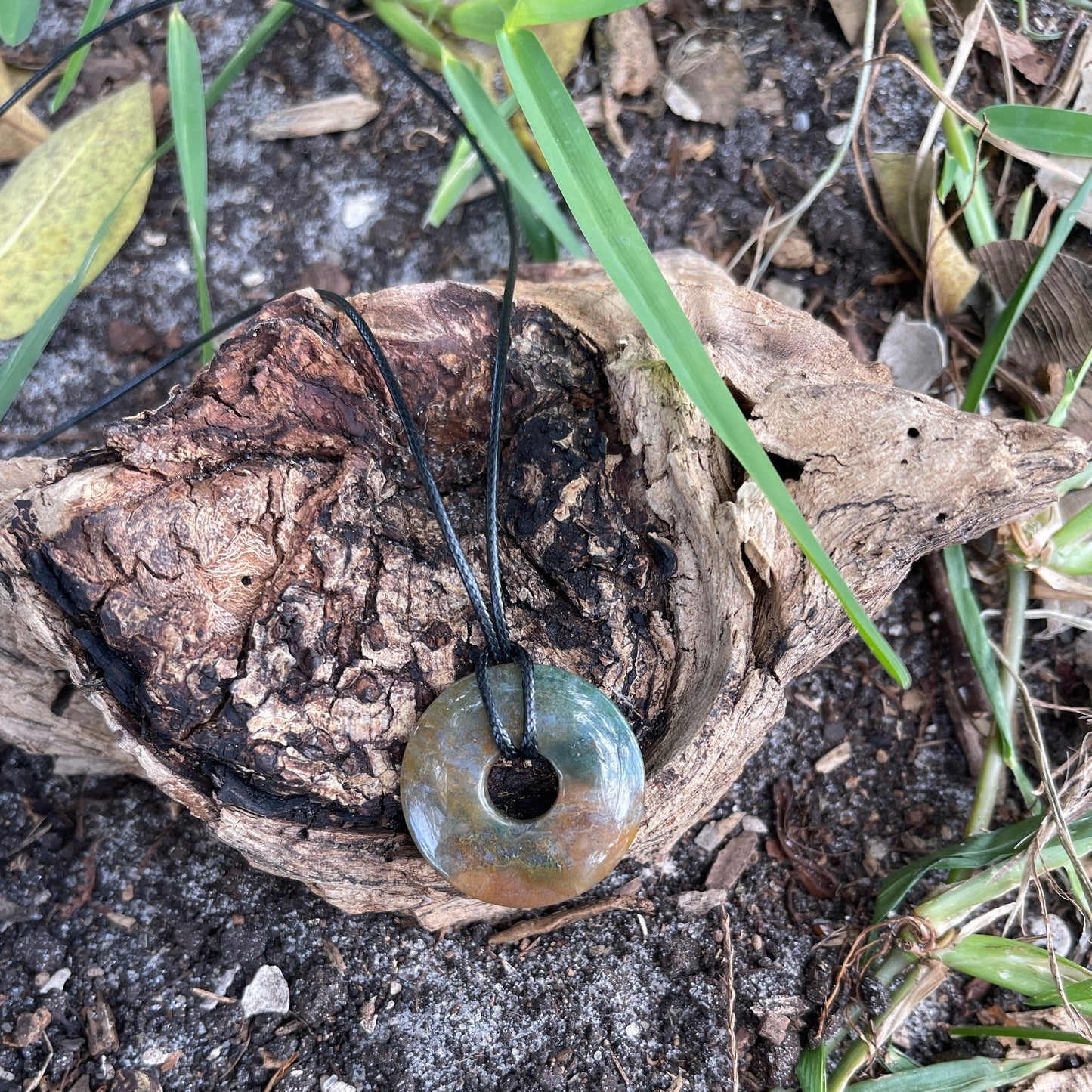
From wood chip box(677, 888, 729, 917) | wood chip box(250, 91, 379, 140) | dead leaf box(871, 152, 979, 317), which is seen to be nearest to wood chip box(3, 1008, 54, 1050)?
wood chip box(677, 888, 729, 917)

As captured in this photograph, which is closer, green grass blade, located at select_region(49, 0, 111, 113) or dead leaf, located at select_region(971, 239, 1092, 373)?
green grass blade, located at select_region(49, 0, 111, 113)

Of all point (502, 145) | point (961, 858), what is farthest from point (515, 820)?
point (502, 145)

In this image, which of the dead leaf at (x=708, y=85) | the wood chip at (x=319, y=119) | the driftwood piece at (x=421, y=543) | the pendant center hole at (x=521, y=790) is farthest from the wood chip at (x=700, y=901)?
the wood chip at (x=319, y=119)

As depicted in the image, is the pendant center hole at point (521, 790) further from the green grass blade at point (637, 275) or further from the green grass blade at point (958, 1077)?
the green grass blade at point (958, 1077)

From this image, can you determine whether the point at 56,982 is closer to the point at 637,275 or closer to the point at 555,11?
the point at 637,275

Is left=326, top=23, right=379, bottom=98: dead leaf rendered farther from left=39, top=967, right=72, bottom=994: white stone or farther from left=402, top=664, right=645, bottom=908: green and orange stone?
left=39, top=967, right=72, bottom=994: white stone

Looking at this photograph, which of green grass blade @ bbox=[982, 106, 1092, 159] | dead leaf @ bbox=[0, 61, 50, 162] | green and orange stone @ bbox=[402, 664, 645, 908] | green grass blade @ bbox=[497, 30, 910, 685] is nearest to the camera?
green grass blade @ bbox=[497, 30, 910, 685]
